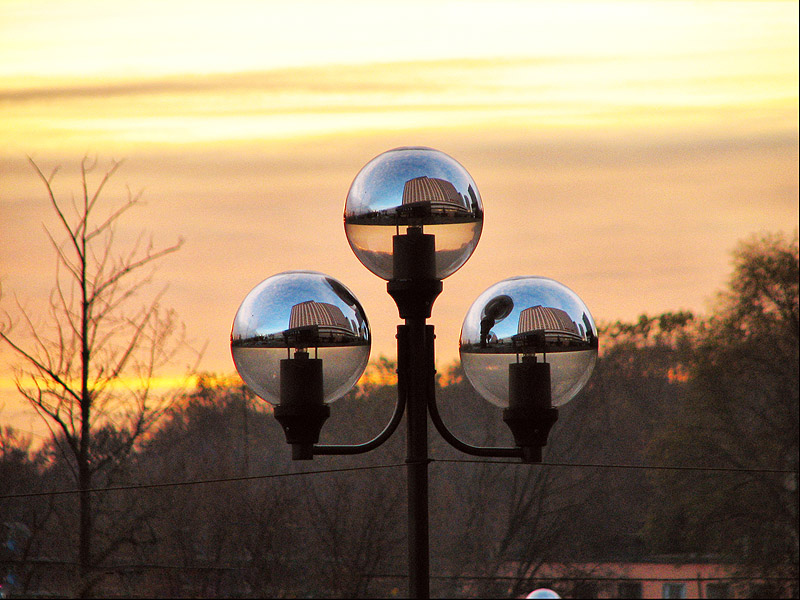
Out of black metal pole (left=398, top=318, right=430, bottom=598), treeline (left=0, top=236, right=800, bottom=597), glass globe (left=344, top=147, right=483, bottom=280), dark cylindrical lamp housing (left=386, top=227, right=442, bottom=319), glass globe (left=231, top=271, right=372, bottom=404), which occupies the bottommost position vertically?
black metal pole (left=398, top=318, right=430, bottom=598)

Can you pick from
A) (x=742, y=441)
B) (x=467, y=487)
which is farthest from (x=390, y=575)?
(x=742, y=441)

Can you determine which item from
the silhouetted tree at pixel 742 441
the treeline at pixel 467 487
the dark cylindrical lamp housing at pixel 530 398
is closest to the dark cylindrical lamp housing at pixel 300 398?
the dark cylindrical lamp housing at pixel 530 398

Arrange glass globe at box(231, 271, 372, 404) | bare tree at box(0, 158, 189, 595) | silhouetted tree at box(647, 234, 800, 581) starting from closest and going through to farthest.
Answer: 1. glass globe at box(231, 271, 372, 404)
2. bare tree at box(0, 158, 189, 595)
3. silhouetted tree at box(647, 234, 800, 581)

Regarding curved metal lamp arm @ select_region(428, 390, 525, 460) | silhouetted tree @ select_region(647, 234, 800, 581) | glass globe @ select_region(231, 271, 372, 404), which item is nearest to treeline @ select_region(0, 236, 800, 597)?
silhouetted tree @ select_region(647, 234, 800, 581)

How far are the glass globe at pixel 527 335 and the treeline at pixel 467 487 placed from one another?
893 centimetres

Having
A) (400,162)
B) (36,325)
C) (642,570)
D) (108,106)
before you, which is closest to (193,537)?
(36,325)

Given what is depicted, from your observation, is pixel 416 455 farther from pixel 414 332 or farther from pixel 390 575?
pixel 390 575

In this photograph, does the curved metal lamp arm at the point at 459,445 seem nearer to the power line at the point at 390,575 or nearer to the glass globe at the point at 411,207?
the glass globe at the point at 411,207

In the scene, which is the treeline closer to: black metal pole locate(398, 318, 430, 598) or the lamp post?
the lamp post

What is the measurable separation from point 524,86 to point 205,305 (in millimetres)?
11828

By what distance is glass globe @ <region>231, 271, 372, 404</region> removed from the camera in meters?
2.41

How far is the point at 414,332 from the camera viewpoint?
8.10 feet

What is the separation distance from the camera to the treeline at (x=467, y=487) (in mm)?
13273

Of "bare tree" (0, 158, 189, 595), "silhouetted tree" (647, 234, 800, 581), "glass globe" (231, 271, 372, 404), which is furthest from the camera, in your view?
"silhouetted tree" (647, 234, 800, 581)
